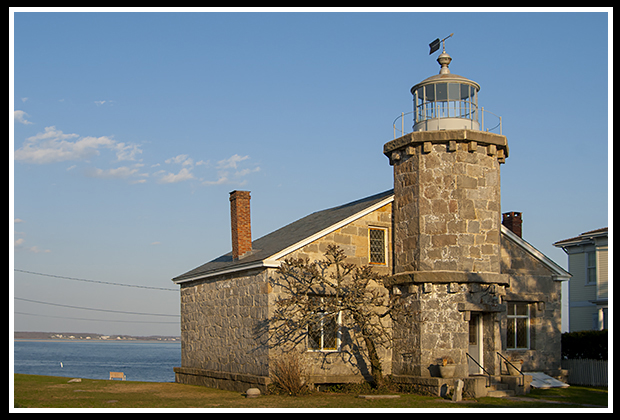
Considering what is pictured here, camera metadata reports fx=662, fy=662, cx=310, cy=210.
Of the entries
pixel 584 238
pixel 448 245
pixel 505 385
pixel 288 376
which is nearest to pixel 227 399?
pixel 288 376

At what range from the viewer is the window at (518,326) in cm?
2127

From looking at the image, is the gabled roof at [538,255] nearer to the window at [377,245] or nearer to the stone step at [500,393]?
the window at [377,245]

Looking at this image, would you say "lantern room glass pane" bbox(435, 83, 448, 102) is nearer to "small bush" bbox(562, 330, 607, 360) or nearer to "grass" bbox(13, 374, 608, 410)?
"grass" bbox(13, 374, 608, 410)

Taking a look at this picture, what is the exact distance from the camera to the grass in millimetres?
14781

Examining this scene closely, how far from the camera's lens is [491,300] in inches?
701

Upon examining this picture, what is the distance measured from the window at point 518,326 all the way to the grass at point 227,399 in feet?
6.98

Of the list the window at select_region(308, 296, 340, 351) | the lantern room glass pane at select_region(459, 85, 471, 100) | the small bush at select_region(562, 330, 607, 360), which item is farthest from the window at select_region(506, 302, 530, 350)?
the lantern room glass pane at select_region(459, 85, 471, 100)

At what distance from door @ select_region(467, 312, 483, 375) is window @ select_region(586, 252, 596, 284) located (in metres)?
13.9

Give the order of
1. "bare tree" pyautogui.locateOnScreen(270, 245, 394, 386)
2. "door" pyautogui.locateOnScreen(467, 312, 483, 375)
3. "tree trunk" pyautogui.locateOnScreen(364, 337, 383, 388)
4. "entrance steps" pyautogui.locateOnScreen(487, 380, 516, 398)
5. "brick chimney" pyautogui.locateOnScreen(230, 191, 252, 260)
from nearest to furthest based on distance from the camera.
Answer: "entrance steps" pyautogui.locateOnScreen(487, 380, 516, 398) < "bare tree" pyautogui.locateOnScreen(270, 245, 394, 386) < "tree trunk" pyautogui.locateOnScreen(364, 337, 383, 388) < "door" pyautogui.locateOnScreen(467, 312, 483, 375) < "brick chimney" pyautogui.locateOnScreen(230, 191, 252, 260)

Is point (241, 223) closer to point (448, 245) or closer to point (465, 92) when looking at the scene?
point (448, 245)

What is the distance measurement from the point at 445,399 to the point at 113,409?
306 inches

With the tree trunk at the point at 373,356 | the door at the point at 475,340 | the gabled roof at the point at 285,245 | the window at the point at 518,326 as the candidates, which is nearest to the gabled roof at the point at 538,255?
the window at the point at 518,326

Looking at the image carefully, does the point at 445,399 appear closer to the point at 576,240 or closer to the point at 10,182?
the point at 10,182

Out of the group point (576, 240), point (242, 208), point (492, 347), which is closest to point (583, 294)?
point (576, 240)
